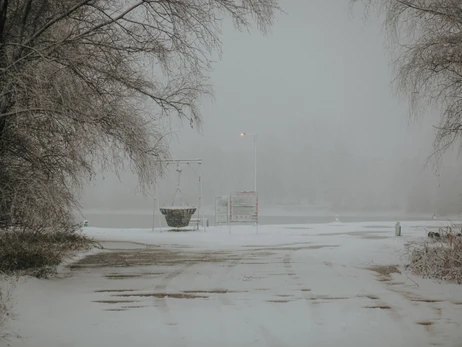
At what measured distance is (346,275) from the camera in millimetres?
8852

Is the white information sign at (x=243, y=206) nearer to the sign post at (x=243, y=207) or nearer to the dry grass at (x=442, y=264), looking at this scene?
the sign post at (x=243, y=207)

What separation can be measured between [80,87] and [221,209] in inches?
763

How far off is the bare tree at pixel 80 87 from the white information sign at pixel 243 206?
1361 centimetres

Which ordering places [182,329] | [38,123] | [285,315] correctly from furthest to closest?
[38,123]
[285,315]
[182,329]

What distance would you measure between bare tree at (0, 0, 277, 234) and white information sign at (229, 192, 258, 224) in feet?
44.7

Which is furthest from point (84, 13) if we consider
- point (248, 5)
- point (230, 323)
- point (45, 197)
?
point (230, 323)

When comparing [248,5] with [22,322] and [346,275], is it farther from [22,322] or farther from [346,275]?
[22,322]

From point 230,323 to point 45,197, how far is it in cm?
314

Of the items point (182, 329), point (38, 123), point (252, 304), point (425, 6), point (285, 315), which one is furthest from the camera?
point (425, 6)

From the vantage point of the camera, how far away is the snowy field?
5180mm

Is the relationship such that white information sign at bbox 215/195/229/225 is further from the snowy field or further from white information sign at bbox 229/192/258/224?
the snowy field

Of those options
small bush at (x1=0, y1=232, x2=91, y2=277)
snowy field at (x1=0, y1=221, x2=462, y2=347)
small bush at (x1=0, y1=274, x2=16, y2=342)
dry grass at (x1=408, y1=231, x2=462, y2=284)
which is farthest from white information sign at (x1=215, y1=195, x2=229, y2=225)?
small bush at (x1=0, y1=274, x2=16, y2=342)

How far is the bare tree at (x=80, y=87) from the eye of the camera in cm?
691

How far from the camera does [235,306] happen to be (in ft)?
21.2
